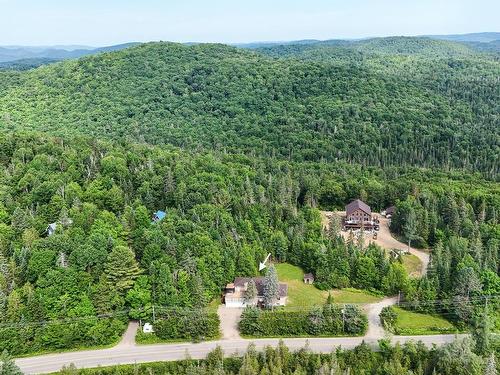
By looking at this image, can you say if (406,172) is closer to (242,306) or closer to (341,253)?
(341,253)

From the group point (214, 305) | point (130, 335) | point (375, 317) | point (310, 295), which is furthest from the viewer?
point (310, 295)

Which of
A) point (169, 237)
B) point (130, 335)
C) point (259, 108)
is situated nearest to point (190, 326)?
point (130, 335)

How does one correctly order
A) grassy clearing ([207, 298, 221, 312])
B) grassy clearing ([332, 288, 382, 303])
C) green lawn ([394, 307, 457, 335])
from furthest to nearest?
grassy clearing ([332, 288, 382, 303]) < grassy clearing ([207, 298, 221, 312]) < green lawn ([394, 307, 457, 335])

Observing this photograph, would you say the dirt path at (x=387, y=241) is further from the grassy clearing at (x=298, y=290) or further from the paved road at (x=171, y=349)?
the paved road at (x=171, y=349)

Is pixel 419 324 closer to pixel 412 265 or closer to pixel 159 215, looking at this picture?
pixel 412 265

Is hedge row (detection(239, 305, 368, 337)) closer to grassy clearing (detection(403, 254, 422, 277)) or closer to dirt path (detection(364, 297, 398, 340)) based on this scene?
dirt path (detection(364, 297, 398, 340))

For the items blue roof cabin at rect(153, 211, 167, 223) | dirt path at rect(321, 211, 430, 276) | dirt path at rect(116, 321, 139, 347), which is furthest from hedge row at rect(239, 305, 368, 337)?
blue roof cabin at rect(153, 211, 167, 223)
